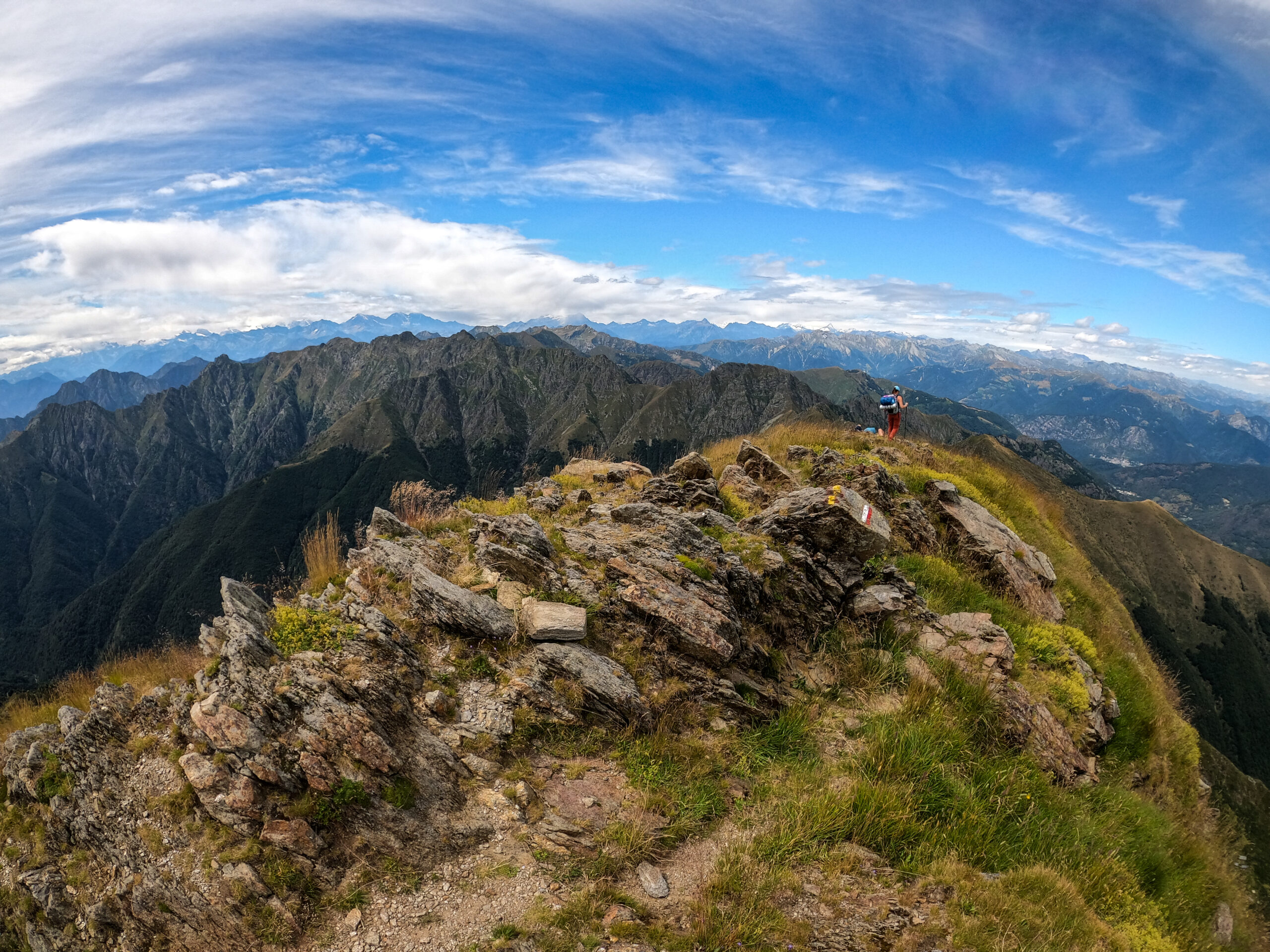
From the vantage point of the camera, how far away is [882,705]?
889 centimetres

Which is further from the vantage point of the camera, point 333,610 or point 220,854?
point 333,610

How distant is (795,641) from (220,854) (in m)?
8.96

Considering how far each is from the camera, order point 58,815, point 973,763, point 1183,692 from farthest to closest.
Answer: point 1183,692 → point 973,763 → point 58,815

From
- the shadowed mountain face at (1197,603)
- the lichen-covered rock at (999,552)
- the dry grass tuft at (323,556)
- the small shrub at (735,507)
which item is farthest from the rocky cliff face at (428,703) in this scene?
the shadowed mountain face at (1197,603)

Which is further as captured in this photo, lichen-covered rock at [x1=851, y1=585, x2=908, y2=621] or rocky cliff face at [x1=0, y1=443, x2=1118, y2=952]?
lichen-covered rock at [x1=851, y1=585, x2=908, y2=621]

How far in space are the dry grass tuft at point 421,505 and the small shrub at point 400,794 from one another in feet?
19.9

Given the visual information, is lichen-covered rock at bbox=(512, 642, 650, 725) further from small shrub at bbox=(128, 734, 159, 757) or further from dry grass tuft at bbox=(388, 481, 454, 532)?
dry grass tuft at bbox=(388, 481, 454, 532)

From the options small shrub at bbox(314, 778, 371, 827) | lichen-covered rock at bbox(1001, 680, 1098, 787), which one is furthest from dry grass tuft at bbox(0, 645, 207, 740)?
lichen-covered rock at bbox(1001, 680, 1098, 787)

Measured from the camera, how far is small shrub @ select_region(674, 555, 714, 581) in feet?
34.5

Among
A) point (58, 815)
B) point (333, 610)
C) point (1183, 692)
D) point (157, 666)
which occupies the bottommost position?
point (1183, 692)

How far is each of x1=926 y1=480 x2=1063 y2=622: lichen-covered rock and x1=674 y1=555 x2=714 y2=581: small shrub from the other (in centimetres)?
758

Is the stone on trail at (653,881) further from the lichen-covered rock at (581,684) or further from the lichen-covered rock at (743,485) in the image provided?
the lichen-covered rock at (743,485)

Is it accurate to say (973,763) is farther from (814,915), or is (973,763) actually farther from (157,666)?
(157,666)

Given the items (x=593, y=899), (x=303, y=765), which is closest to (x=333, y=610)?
(x=303, y=765)
